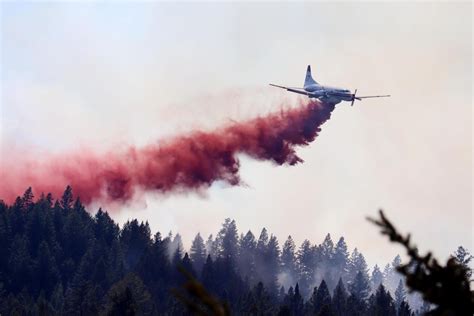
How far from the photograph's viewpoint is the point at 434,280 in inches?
516

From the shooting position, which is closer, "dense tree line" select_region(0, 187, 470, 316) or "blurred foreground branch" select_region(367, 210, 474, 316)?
"blurred foreground branch" select_region(367, 210, 474, 316)

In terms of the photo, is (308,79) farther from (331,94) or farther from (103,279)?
(103,279)

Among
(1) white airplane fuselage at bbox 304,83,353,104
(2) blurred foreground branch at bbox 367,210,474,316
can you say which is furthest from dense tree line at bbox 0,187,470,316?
(2) blurred foreground branch at bbox 367,210,474,316

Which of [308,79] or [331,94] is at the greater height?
[308,79]

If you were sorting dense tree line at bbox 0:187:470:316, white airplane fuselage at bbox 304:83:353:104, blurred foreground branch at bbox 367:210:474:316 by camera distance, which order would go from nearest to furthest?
1. blurred foreground branch at bbox 367:210:474:316
2. white airplane fuselage at bbox 304:83:353:104
3. dense tree line at bbox 0:187:470:316

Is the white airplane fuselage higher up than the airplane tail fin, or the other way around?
the airplane tail fin

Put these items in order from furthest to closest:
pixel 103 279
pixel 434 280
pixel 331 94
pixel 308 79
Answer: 1. pixel 103 279
2. pixel 308 79
3. pixel 331 94
4. pixel 434 280

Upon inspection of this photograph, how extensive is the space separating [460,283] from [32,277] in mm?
168815

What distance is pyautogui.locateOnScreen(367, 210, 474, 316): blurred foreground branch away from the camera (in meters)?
12.7

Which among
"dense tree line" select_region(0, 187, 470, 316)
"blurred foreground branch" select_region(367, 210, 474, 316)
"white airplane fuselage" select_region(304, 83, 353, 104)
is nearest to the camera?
"blurred foreground branch" select_region(367, 210, 474, 316)

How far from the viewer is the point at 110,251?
7318 inches

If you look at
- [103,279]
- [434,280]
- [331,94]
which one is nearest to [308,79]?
[331,94]

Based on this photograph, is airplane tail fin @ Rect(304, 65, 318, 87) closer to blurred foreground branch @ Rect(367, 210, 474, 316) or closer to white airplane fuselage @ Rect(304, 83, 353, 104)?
white airplane fuselage @ Rect(304, 83, 353, 104)

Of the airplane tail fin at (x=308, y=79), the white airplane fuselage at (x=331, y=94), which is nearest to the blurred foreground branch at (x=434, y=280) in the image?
the white airplane fuselage at (x=331, y=94)
